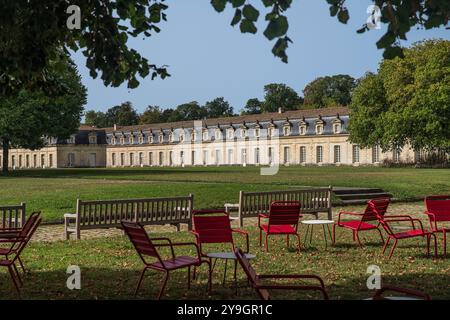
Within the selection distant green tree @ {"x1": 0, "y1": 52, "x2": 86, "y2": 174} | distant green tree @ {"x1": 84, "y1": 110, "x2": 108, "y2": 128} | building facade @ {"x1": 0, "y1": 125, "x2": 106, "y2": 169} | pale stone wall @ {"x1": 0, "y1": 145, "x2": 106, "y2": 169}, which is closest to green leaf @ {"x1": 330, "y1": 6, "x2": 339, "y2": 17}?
distant green tree @ {"x1": 0, "y1": 52, "x2": 86, "y2": 174}

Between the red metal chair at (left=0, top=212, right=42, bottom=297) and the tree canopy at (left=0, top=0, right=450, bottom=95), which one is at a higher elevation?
the tree canopy at (left=0, top=0, right=450, bottom=95)

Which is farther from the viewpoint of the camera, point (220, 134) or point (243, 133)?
point (220, 134)

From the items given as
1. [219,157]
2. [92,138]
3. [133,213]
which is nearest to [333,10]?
[133,213]

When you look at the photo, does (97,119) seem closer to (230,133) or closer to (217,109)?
(217,109)

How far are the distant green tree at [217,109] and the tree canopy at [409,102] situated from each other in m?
58.3

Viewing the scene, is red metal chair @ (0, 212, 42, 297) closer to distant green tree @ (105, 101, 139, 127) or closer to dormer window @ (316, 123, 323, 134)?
dormer window @ (316, 123, 323, 134)

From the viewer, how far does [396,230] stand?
12523 mm

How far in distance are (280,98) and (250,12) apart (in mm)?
96028

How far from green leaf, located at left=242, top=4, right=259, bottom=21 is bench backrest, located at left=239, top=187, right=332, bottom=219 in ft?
29.7

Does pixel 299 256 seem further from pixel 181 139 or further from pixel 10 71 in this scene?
pixel 181 139

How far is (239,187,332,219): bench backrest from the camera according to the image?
13.5 metres

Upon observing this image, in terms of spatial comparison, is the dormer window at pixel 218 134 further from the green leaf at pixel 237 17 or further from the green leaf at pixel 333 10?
the green leaf at pixel 237 17

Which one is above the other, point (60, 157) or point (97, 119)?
point (97, 119)

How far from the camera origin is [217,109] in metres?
115
